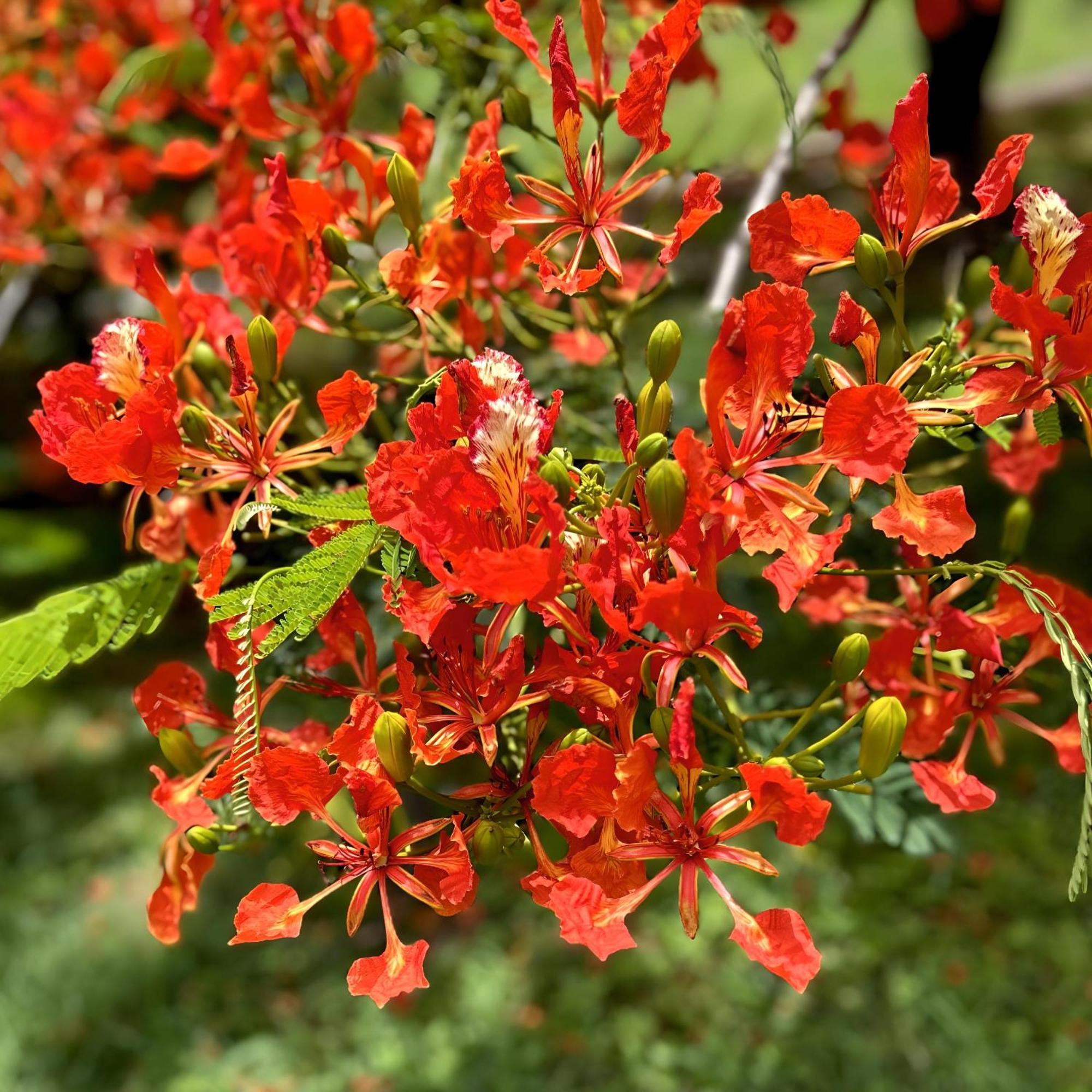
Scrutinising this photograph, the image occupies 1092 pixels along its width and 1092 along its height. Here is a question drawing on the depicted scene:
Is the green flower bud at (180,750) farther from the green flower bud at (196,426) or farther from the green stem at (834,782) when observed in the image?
Result: the green stem at (834,782)

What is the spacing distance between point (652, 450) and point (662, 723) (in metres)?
0.17

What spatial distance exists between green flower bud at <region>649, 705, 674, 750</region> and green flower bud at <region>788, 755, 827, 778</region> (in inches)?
4.1

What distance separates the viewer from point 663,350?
699 mm

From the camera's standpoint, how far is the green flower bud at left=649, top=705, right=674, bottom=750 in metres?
0.63

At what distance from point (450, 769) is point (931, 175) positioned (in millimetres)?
2743

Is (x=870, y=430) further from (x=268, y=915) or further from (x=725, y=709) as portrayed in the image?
(x=268, y=915)

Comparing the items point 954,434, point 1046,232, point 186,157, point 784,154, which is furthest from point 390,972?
point 784,154

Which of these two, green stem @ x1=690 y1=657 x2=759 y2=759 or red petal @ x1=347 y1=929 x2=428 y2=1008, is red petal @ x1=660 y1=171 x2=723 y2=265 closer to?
green stem @ x1=690 y1=657 x2=759 y2=759

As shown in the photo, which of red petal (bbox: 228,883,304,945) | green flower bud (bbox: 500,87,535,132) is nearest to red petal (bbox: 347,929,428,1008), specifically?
red petal (bbox: 228,883,304,945)

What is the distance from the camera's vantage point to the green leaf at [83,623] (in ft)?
2.68

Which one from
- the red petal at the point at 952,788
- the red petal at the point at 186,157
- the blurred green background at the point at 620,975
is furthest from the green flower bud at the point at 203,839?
the blurred green background at the point at 620,975

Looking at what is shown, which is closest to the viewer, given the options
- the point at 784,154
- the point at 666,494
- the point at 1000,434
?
the point at 666,494

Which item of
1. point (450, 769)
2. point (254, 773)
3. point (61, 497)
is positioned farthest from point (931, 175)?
point (61, 497)

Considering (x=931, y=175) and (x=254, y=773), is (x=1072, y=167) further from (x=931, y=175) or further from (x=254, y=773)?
(x=254, y=773)
